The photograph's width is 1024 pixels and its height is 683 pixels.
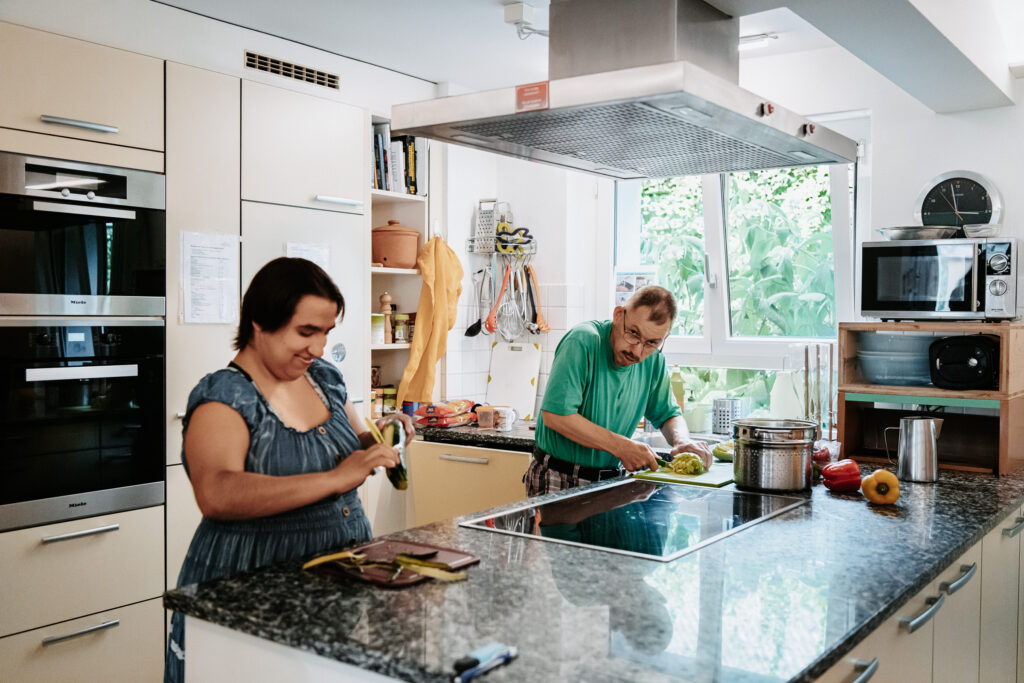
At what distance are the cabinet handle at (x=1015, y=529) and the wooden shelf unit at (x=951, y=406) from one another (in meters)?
0.32

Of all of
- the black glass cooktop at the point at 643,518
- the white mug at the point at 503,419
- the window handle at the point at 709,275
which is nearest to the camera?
the black glass cooktop at the point at 643,518

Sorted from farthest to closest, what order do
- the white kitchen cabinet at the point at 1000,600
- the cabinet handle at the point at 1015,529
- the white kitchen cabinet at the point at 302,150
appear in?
the white kitchen cabinet at the point at 302,150, the cabinet handle at the point at 1015,529, the white kitchen cabinet at the point at 1000,600

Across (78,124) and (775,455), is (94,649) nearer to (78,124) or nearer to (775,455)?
(78,124)

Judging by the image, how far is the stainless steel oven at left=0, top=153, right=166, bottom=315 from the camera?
9.12 ft

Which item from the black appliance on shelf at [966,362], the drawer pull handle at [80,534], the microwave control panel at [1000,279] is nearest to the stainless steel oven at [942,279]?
the microwave control panel at [1000,279]

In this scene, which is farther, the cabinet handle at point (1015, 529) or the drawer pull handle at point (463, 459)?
the drawer pull handle at point (463, 459)

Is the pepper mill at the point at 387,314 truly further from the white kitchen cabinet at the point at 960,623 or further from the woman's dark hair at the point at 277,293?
the white kitchen cabinet at the point at 960,623

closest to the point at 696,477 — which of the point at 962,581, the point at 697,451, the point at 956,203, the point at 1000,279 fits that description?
the point at 697,451

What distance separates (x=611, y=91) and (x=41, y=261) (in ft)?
6.44

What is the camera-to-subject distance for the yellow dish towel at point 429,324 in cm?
437

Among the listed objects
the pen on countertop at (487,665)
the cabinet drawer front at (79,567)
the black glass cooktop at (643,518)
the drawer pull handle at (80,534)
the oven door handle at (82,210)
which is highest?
the oven door handle at (82,210)

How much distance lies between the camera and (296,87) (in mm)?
3934

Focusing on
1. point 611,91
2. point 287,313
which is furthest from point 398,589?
point 611,91

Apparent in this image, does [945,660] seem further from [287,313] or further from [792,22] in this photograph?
[792,22]
